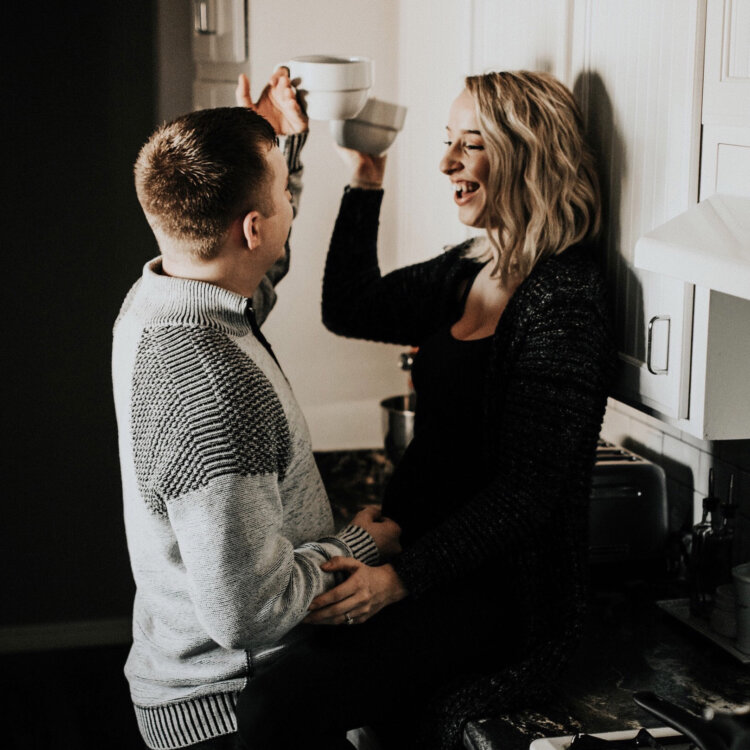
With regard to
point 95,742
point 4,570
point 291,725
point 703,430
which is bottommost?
point 95,742

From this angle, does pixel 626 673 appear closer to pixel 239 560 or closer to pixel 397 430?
pixel 239 560

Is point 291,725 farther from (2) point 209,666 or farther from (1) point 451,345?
(1) point 451,345

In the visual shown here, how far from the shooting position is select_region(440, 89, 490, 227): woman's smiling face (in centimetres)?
170

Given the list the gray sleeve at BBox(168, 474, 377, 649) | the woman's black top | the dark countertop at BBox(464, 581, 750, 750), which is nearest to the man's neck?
the gray sleeve at BBox(168, 474, 377, 649)

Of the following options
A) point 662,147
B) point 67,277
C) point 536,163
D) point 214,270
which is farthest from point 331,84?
point 67,277

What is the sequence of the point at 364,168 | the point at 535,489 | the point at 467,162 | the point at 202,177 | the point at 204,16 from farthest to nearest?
the point at 204,16 → the point at 364,168 → the point at 467,162 → the point at 535,489 → the point at 202,177

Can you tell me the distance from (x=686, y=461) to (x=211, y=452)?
120 cm

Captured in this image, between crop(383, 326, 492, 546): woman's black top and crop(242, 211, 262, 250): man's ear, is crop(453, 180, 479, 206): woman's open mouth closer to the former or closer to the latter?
crop(383, 326, 492, 546): woman's black top

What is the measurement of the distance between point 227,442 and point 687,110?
77cm

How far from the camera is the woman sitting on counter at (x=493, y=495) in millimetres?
1450

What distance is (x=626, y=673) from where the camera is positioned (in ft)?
5.20

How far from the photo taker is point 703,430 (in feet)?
4.52

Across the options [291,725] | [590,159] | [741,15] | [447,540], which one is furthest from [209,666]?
[741,15]

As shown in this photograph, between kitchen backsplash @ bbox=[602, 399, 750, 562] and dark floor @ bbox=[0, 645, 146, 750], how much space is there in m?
1.52
